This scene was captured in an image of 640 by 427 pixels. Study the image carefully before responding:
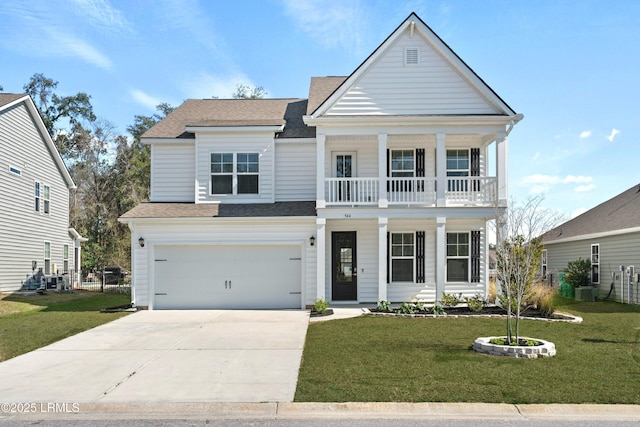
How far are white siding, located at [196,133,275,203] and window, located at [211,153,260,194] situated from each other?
146 millimetres

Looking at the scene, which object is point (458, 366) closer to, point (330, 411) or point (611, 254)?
point (330, 411)

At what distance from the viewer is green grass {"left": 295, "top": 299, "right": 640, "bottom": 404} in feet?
23.1

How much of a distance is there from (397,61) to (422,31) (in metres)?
1.17

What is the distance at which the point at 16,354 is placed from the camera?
1009 cm

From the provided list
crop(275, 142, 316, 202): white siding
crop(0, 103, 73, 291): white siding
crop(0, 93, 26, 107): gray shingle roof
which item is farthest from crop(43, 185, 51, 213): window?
crop(275, 142, 316, 202): white siding

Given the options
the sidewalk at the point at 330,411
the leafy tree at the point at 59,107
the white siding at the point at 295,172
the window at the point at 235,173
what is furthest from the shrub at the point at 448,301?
the leafy tree at the point at 59,107

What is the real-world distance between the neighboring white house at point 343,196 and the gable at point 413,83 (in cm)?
3

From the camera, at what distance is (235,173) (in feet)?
59.0

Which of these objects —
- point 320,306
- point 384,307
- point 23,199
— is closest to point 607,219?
point 384,307

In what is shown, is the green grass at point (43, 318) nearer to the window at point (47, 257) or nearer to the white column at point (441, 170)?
the window at point (47, 257)

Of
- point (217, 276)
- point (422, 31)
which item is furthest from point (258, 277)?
point (422, 31)

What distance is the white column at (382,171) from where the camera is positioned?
53.9ft

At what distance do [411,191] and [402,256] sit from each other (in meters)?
2.18

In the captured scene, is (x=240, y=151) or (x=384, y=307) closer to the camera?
(x=384, y=307)
